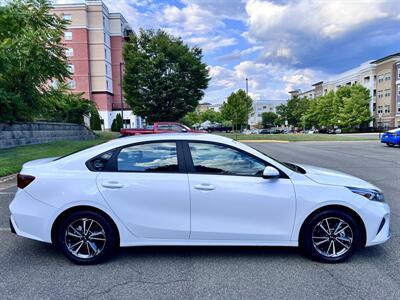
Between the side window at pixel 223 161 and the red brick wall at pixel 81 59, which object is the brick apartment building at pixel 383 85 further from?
Answer: the side window at pixel 223 161

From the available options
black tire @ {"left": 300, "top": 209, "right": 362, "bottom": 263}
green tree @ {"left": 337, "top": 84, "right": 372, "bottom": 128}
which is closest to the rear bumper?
black tire @ {"left": 300, "top": 209, "right": 362, "bottom": 263}

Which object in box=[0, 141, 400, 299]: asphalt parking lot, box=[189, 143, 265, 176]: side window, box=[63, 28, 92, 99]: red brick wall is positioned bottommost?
box=[0, 141, 400, 299]: asphalt parking lot

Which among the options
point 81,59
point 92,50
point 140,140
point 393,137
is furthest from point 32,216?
point 92,50

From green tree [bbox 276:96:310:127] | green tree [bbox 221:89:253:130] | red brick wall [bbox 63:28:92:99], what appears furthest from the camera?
green tree [bbox 276:96:310:127]

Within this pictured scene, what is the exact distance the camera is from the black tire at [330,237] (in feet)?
11.7

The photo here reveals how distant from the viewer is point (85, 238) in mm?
3592

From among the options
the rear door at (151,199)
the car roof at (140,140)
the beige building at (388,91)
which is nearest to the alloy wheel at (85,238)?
the rear door at (151,199)

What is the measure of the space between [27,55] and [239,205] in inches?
661

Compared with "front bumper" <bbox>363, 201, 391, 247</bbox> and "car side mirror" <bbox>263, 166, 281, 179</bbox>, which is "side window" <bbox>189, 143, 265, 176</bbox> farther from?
"front bumper" <bbox>363, 201, 391, 247</bbox>

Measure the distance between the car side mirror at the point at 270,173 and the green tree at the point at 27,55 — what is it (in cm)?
1541

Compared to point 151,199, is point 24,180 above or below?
above

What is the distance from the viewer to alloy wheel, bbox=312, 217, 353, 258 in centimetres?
360

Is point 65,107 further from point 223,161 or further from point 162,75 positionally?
point 223,161

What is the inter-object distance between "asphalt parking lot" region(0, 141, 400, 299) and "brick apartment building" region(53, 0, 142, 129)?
1691 inches
